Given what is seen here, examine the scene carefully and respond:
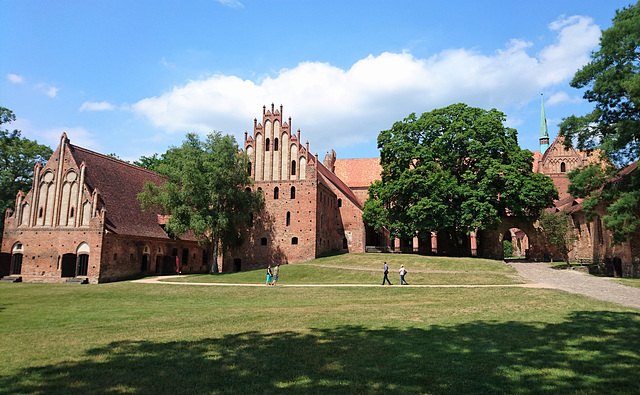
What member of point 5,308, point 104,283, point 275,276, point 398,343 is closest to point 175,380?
point 398,343

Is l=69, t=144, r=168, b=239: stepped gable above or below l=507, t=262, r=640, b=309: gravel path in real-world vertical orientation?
above

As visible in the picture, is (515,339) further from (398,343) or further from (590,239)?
(590,239)

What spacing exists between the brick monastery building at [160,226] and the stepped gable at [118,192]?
11 cm

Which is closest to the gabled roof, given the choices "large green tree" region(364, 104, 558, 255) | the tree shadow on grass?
"large green tree" region(364, 104, 558, 255)

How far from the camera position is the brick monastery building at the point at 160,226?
3212cm

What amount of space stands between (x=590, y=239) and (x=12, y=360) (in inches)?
1726

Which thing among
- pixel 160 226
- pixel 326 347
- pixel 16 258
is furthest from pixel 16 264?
pixel 326 347

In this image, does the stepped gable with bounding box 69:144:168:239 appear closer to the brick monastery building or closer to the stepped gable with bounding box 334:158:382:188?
the brick monastery building

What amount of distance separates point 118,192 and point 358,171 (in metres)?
36.4

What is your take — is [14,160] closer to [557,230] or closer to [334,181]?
[334,181]

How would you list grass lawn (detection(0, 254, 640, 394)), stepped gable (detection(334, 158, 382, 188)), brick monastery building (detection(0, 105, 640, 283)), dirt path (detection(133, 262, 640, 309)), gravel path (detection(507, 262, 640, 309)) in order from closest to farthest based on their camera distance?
1. grass lawn (detection(0, 254, 640, 394))
2. gravel path (detection(507, 262, 640, 309))
3. dirt path (detection(133, 262, 640, 309))
4. brick monastery building (detection(0, 105, 640, 283))
5. stepped gable (detection(334, 158, 382, 188))

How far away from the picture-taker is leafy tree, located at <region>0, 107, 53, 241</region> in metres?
39.6

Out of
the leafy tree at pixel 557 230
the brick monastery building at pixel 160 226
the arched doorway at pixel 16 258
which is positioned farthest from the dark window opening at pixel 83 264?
the leafy tree at pixel 557 230

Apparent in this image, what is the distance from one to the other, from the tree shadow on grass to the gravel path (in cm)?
843
